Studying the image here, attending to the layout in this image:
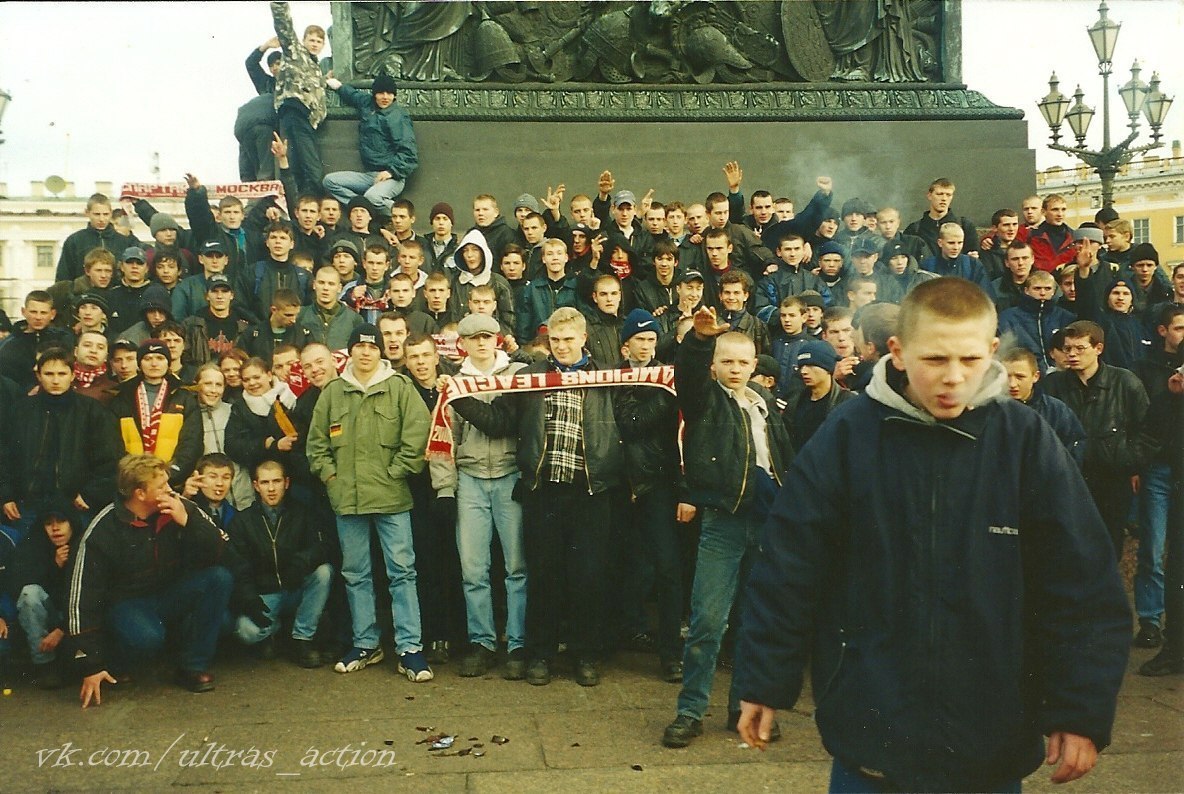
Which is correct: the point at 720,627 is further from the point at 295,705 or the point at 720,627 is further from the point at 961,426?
the point at 961,426

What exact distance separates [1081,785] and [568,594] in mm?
2909

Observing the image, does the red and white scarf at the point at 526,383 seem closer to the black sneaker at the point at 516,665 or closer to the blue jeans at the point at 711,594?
the blue jeans at the point at 711,594

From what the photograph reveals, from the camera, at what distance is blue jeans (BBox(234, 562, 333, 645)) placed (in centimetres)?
679

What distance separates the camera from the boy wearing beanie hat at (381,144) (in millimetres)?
11508

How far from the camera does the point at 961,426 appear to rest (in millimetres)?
2889

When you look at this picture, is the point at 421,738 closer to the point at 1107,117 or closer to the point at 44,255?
the point at 44,255

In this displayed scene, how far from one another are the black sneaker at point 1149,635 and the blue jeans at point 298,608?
16.1ft

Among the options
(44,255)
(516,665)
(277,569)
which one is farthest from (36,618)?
(44,255)

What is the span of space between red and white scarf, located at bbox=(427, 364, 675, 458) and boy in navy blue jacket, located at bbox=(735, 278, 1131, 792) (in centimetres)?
333

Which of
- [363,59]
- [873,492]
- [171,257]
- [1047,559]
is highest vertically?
[363,59]

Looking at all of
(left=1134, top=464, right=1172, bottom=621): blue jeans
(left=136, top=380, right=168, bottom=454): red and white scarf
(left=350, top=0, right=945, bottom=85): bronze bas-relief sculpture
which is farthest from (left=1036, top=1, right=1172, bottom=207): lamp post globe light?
(left=136, top=380, right=168, bottom=454): red and white scarf

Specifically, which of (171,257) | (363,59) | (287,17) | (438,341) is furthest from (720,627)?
(363,59)

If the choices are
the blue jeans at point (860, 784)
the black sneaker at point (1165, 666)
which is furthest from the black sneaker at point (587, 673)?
the blue jeans at point (860, 784)

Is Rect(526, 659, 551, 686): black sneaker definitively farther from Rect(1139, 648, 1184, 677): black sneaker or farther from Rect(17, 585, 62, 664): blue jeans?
Rect(1139, 648, 1184, 677): black sneaker
